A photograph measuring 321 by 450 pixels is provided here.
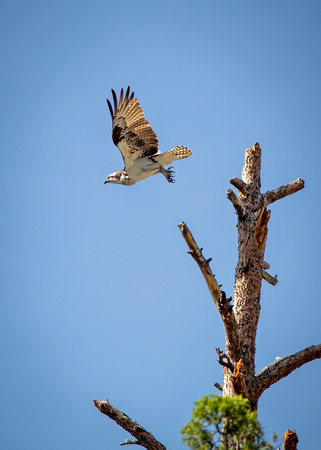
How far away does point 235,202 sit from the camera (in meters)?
7.32

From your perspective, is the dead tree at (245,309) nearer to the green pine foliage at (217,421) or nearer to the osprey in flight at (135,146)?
the green pine foliage at (217,421)

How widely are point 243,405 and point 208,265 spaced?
2.44 metres

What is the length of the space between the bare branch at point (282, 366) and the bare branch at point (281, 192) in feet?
6.76

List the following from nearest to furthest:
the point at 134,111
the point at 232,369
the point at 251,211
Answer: the point at 232,369
the point at 251,211
the point at 134,111

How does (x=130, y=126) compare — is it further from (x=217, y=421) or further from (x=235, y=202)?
(x=217, y=421)

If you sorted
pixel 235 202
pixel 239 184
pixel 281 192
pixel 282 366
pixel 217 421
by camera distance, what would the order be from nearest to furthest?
1. pixel 217 421
2. pixel 282 366
3. pixel 235 202
4. pixel 239 184
5. pixel 281 192

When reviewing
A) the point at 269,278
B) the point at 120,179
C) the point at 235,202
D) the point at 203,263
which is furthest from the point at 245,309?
the point at 120,179

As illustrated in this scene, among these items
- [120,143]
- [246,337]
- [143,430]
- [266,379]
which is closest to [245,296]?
[246,337]

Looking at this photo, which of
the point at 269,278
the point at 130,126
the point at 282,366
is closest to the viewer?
the point at 282,366

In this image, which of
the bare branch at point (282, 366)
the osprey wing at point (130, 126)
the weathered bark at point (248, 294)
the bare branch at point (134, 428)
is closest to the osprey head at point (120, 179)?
the osprey wing at point (130, 126)

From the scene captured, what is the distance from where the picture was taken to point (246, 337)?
6.90 m

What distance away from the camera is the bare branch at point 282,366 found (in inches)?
265

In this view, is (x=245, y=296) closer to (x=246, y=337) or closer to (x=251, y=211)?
(x=246, y=337)

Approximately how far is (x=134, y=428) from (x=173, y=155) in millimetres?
6060
